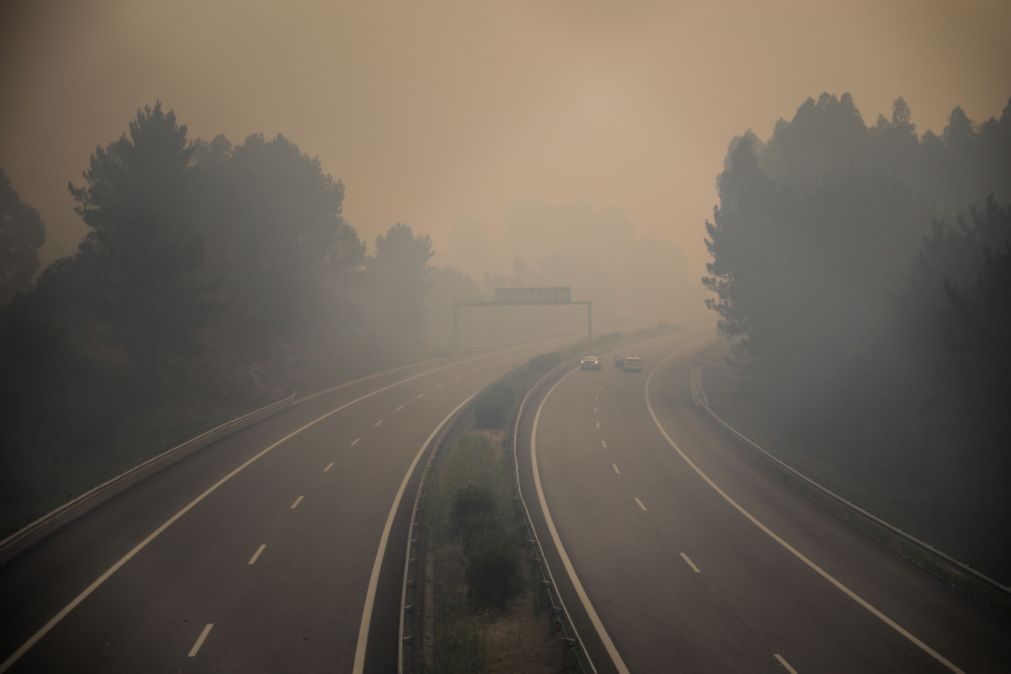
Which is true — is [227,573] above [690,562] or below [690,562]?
above

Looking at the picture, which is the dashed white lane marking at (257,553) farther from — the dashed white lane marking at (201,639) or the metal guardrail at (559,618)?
the metal guardrail at (559,618)

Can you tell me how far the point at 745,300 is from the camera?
146 feet

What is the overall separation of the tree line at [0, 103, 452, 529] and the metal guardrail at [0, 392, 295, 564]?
2180 mm

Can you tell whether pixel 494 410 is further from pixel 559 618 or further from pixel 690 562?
pixel 559 618

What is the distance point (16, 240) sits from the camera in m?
50.2

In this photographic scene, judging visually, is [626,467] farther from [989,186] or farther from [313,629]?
[989,186]

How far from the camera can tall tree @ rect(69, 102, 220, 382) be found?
35094mm

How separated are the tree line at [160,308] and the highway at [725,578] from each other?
2125 centimetres

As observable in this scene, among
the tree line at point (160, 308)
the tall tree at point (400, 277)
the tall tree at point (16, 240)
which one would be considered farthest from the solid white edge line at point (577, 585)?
the tall tree at point (400, 277)

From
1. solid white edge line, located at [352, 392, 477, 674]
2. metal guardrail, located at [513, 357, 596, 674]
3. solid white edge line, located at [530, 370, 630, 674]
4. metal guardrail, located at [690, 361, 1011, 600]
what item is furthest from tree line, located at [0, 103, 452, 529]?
metal guardrail, located at [690, 361, 1011, 600]

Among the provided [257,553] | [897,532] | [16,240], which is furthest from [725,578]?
[16,240]

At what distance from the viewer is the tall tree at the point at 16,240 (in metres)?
49.1

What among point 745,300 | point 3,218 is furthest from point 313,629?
point 3,218

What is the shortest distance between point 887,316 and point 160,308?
42365 millimetres
